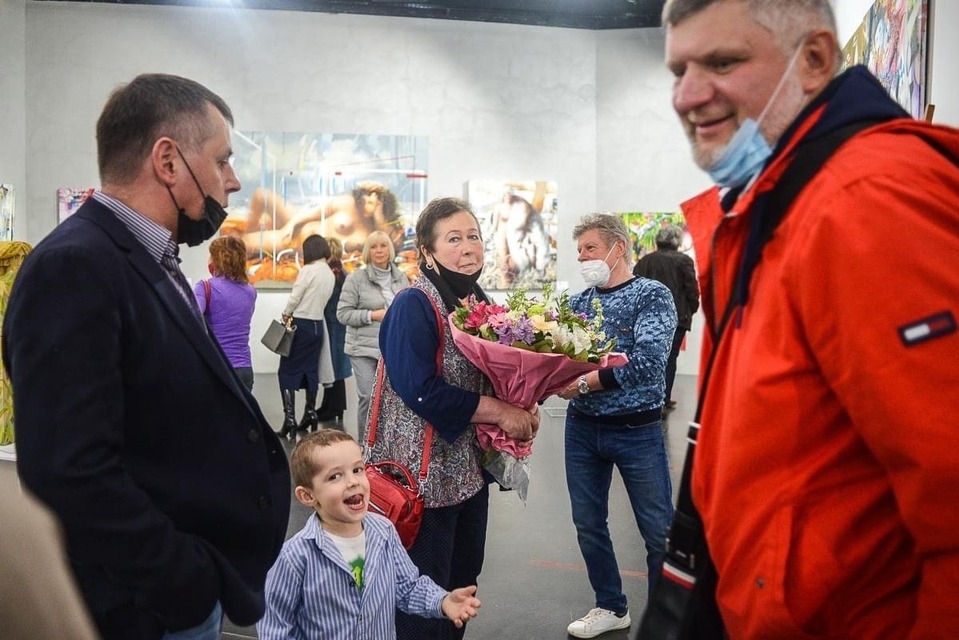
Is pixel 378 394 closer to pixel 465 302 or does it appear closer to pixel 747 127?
pixel 465 302

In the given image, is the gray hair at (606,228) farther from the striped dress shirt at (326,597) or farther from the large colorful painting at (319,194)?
the large colorful painting at (319,194)

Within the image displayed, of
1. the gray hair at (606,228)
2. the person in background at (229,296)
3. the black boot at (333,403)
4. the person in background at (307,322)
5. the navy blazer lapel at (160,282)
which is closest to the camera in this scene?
the navy blazer lapel at (160,282)

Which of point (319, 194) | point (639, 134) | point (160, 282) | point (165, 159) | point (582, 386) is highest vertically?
point (639, 134)

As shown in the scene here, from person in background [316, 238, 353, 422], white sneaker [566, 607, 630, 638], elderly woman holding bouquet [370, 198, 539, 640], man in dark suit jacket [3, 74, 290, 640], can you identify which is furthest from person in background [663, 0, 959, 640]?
person in background [316, 238, 353, 422]

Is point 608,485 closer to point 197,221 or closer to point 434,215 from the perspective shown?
point 434,215

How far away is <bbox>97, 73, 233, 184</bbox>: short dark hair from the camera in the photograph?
174cm

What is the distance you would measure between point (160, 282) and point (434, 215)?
4.88ft

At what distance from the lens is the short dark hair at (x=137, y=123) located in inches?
68.4

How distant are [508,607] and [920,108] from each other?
3027 millimetres

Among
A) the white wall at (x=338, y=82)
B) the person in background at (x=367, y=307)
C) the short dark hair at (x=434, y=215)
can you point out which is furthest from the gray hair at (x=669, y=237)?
the short dark hair at (x=434, y=215)

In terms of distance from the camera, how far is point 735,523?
122 centimetres

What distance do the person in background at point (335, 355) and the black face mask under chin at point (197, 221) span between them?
6351 mm

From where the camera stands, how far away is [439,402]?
280 centimetres

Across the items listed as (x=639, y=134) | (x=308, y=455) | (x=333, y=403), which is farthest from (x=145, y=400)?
(x=639, y=134)
